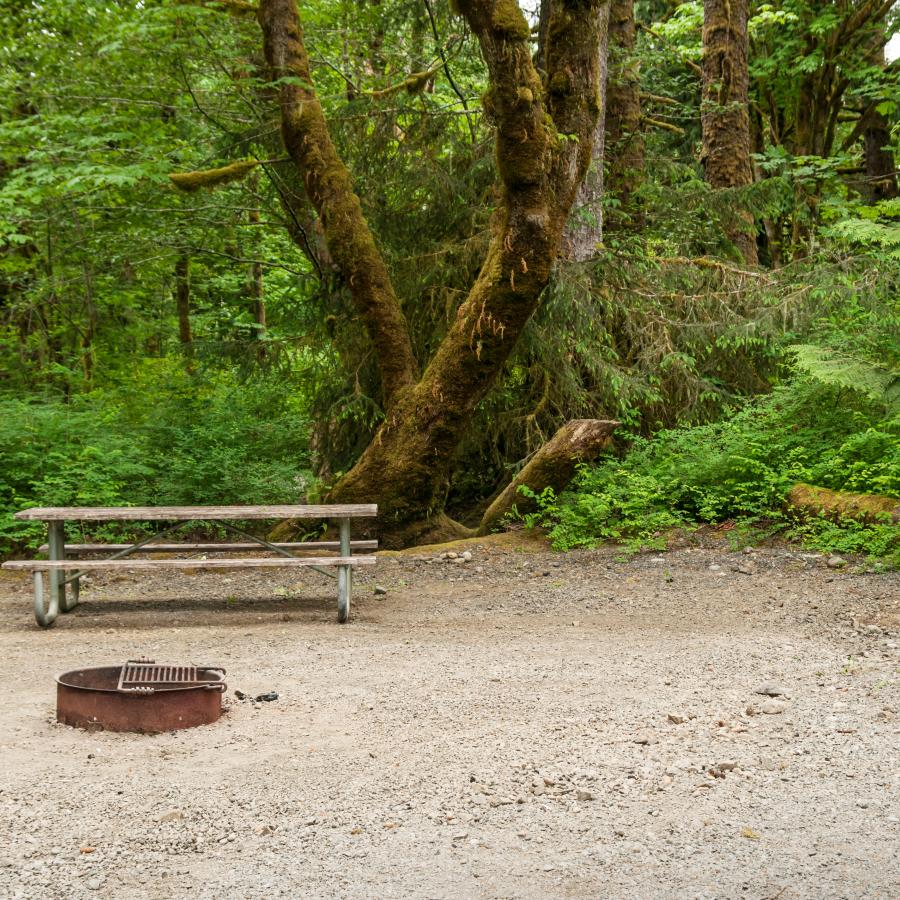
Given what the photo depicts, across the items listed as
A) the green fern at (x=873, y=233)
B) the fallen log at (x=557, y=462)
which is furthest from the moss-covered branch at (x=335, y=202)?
the green fern at (x=873, y=233)

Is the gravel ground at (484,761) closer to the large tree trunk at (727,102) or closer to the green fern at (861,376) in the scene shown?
the green fern at (861,376)

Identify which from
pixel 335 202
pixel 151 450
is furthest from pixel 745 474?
pixel 151 450

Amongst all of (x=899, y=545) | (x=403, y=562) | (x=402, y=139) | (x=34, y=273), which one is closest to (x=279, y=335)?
(x=402, y=139)

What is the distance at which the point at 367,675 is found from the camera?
5.75m

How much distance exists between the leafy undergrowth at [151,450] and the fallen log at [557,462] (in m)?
2.66

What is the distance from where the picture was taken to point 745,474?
1047 cm

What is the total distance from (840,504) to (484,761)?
6.36m

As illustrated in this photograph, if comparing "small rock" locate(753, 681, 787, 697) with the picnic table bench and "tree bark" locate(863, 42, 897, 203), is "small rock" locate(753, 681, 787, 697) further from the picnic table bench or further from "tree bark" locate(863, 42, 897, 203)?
"tree bark" locate(863, 42, 897, 203)

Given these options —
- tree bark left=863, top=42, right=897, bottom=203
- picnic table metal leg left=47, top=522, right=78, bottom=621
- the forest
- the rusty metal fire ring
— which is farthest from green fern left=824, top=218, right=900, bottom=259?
tree bark left=863, top=42, right=897, bottom=203

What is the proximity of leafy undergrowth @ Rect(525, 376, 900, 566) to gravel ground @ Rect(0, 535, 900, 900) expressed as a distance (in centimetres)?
215

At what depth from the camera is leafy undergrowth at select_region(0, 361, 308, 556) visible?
10898 millimetres

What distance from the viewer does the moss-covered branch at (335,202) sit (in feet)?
36.3

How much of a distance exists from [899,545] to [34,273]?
47.2 ft

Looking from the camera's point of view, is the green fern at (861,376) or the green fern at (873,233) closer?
the green fern at (861,376)
